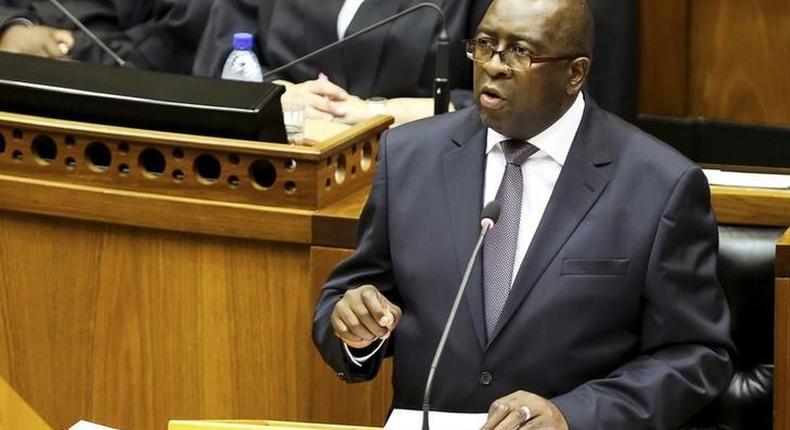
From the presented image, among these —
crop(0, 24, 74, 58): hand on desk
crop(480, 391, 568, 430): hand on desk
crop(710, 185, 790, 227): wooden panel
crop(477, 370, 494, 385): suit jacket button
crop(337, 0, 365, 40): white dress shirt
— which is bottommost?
crop(477, 370, 494, 385): suit jacket button

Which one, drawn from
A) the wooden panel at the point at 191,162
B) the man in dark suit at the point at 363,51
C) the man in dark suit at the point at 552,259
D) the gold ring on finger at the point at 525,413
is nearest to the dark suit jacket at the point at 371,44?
the man in dark suit at the point at 363,51

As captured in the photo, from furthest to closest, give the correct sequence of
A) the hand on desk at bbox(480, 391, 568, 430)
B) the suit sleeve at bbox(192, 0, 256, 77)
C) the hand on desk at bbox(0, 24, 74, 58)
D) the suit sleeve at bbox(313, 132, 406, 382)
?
the hand on desk at bbox(0, 24, 74, 58) → the suit sleeve at bbox(192, 0, 256, 77) → the suit sleeve at bbox(313, 132, 406, 382) → the hand on desk at bbox(480, 391, 568, 430)

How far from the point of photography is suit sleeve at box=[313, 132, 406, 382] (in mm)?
1818

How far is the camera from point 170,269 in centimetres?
219

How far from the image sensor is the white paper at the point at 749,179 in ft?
6.66

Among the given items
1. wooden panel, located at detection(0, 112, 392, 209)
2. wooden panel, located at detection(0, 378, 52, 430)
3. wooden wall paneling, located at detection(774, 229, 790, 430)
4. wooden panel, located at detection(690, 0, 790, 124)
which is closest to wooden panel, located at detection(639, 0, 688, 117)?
wooden panel, located at detection(690, 0, 790, 124)

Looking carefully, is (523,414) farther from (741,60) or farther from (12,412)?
(741,60)

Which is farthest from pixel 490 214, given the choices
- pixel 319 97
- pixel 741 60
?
pixel 741 60

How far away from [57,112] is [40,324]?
0.29 m

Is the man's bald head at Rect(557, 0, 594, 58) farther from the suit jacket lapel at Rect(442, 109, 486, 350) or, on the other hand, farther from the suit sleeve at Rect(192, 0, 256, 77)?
the suit sleeve at Rect(192, 0, 256, 77)

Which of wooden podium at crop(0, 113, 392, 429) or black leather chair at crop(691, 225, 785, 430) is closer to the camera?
black leather chair at crop(691, 225, 785, 430)

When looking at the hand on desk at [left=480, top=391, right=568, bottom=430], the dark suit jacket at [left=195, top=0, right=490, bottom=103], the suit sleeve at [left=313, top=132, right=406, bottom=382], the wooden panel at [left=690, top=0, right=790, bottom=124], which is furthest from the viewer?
the wooden panel at [left=690, top=0, right=790, bottom=124]

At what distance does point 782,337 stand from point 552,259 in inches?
12.6

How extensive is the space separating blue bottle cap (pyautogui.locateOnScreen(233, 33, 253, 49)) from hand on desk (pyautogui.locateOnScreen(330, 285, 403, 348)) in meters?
1.17
